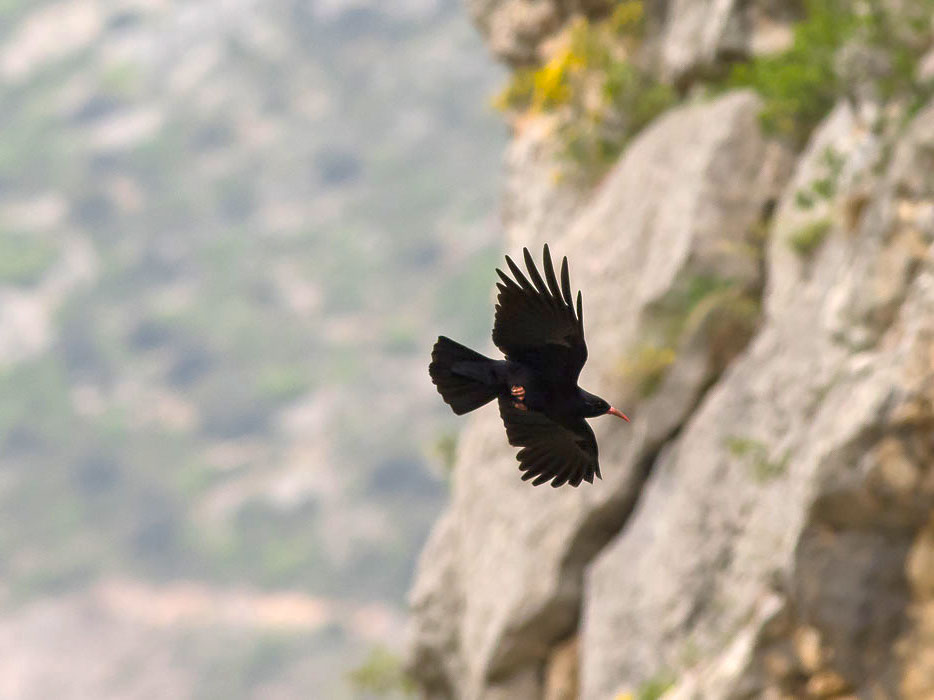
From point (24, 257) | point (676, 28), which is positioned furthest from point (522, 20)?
point (24, 257)

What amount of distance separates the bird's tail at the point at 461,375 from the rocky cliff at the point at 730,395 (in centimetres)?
527

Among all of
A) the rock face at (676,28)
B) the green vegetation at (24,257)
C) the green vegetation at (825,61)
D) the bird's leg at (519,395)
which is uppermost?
the green vegetation at (24,257)

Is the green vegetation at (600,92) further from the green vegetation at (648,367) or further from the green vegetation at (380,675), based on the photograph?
the green vegetation at (380,675)

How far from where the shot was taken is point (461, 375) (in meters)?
8.36

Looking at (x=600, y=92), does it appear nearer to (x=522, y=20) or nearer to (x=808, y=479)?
(x=522, y=20)

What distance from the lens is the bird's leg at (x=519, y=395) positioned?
329 inches

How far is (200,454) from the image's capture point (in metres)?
175

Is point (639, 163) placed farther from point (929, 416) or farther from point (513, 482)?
point (929, 416)

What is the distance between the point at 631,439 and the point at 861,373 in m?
4.05

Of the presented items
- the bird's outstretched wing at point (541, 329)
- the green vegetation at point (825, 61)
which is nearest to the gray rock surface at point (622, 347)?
the green vegetation at point (825, 61)

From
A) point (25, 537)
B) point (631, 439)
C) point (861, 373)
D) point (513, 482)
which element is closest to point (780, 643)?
point (861, 373)

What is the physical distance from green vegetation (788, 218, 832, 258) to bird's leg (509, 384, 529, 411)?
313 inches

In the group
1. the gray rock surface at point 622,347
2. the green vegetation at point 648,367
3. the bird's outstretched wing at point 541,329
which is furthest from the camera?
the gray rock surface at point 622,347

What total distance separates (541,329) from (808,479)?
5709 mm
